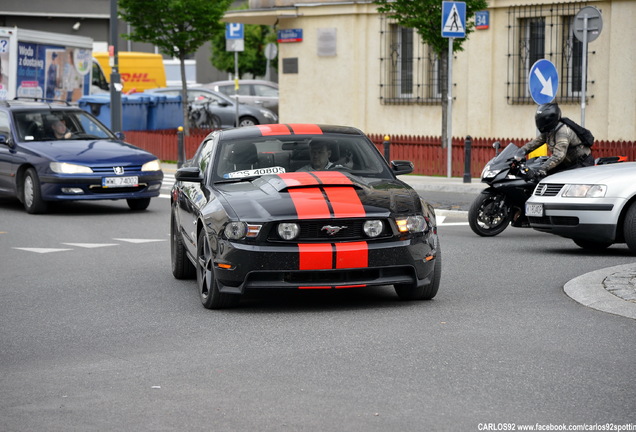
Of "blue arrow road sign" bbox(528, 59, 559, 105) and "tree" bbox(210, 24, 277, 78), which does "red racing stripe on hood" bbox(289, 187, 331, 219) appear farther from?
"tree" bbox(210, 24, 277, 78)

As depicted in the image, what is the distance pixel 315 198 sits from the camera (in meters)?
8.92

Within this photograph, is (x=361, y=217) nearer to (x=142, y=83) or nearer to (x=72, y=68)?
(x=72, y=68)

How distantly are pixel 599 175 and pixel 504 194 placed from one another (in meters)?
1.62

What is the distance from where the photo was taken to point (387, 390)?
20.9 ft

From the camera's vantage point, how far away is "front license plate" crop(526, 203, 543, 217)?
12.6 meters

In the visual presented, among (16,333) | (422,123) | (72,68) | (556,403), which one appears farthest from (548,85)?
(72,68)

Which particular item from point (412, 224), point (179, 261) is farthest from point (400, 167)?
point (179, 261)

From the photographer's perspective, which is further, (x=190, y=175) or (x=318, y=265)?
(x=190, y=175)

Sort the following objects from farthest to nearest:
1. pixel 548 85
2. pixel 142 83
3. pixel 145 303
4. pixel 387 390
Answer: pixel 142 83, pixel 548 85, pixel 145 303, pixel 387 390

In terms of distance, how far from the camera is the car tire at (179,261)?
10867 mm

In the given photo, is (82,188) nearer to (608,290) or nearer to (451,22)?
(451,22)

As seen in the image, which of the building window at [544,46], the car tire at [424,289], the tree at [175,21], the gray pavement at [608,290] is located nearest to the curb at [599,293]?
the gray pavement at [608,290]

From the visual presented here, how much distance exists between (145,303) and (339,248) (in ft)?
6.12

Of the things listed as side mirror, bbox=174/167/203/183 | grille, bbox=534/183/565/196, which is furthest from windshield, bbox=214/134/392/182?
grille, bbox=534/183/565/196
